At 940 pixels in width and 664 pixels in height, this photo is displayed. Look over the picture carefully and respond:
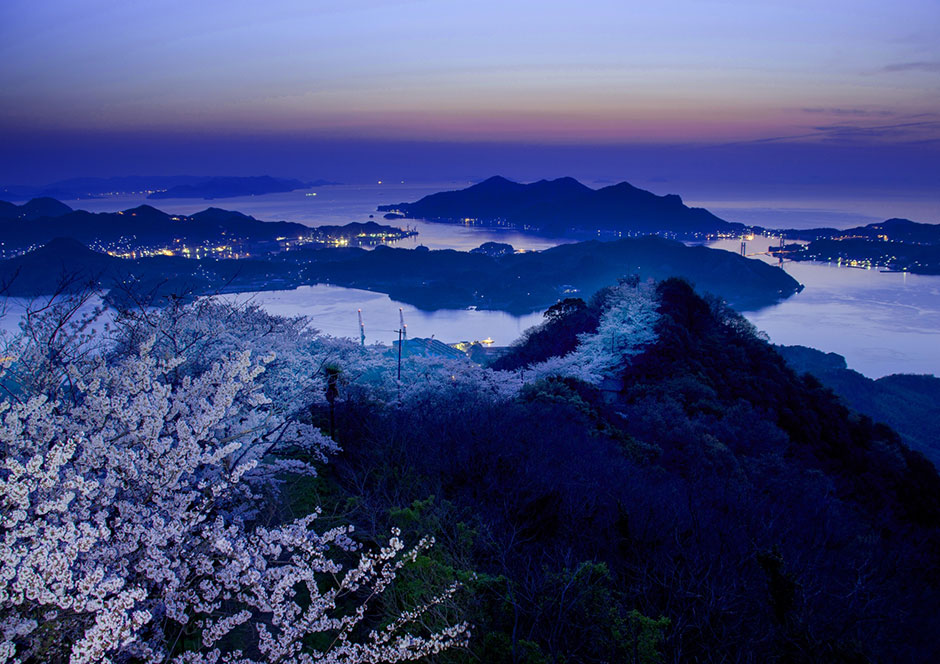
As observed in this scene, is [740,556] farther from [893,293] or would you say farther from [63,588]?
[893,293]

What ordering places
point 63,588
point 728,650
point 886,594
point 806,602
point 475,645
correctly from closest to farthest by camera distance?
point 63,588
point 475,645
point 728,650
point 806,602
point 886,594

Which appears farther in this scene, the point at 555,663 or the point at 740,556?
the point at 740,556

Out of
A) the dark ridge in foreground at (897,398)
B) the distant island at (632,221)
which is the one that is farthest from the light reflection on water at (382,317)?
the distant island at (632,221)

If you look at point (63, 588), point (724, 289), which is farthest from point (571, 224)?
point (63, 588)

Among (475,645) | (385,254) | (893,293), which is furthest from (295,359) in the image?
(893,293)

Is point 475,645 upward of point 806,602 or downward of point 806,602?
upward

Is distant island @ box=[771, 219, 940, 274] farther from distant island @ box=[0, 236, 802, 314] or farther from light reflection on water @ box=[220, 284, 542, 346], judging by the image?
light reflection on water @ box=[220, 284, 542, 346]

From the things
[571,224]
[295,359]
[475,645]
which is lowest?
[475,645]

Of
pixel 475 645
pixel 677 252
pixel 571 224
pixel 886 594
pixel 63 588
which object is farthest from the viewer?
pixel 571 224
